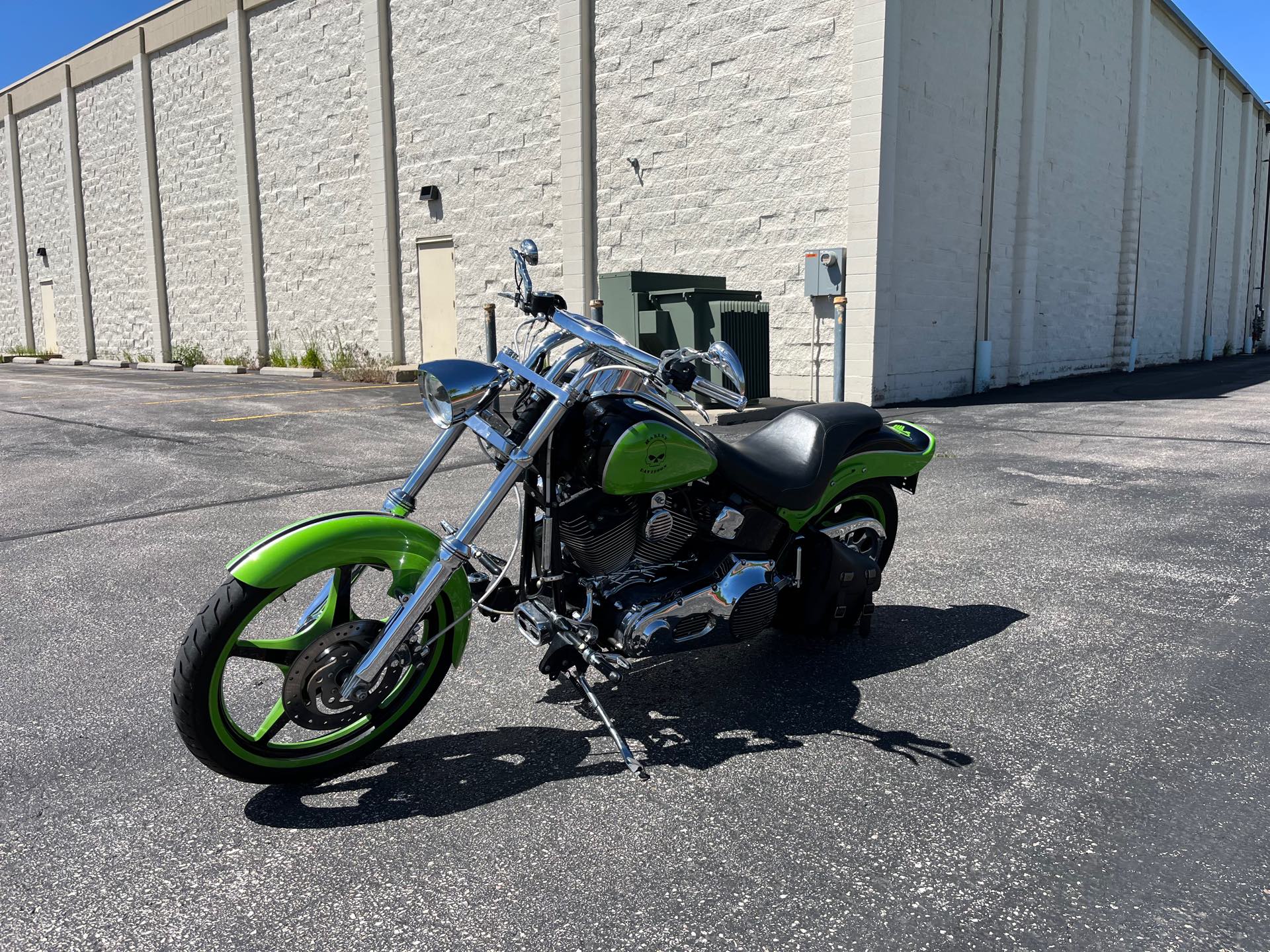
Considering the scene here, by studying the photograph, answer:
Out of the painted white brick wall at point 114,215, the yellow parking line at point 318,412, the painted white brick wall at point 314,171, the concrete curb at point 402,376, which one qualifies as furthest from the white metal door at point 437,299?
the painted white brick wall at point 114,215

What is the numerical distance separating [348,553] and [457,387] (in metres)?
0.59

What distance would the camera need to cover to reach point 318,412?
12578mm

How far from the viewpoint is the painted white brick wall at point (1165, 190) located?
23500 millimetres

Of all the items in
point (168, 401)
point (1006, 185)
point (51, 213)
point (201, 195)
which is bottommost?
point (168, 401)

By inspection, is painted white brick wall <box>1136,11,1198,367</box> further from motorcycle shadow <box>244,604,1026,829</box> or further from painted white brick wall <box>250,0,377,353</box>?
motorcycle shadow <box>244,604,1026,829</box>

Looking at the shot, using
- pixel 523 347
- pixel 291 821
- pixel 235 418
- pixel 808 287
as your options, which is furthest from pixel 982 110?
pixel 291 821

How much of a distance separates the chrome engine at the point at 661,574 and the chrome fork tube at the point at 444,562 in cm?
28

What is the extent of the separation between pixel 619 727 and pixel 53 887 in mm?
1701

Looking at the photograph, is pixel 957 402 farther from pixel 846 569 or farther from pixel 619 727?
pixel 619 727

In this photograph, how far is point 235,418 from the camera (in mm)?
11734

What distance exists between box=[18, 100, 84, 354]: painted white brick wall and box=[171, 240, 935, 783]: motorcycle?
30.2m

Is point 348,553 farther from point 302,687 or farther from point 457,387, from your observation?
point 457,387

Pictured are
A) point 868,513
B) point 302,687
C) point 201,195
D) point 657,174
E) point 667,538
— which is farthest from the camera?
point 201,195

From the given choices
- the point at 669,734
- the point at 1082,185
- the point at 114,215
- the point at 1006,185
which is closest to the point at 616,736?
the point at 669,734
